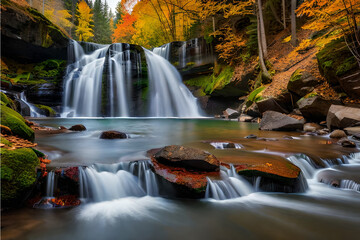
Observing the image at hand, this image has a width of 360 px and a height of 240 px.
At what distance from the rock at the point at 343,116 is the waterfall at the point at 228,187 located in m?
5.62

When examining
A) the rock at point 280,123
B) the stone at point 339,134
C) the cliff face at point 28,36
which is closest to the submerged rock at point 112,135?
the rock at point 280,123

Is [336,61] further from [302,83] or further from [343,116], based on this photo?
[343,116]

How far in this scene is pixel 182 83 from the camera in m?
20.5

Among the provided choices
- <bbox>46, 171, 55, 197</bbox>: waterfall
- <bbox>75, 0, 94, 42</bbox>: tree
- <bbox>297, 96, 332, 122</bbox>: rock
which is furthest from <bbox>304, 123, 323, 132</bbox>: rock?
<bbox>75, 0, 94, 42</bbox>: tree

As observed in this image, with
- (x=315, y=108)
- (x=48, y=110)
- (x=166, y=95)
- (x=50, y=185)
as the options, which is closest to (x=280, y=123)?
(x=315, y=108)

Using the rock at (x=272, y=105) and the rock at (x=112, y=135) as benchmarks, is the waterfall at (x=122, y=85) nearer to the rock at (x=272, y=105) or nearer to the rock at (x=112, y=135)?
the rock at (x=272, y=105)

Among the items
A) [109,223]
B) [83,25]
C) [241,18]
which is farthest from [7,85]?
[83,25]

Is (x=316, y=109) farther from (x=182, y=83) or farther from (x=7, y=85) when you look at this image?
(x=7, y=85)

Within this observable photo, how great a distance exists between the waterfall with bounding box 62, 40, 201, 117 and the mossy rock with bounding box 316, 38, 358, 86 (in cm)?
1142

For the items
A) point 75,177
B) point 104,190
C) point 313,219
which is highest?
point 75,177

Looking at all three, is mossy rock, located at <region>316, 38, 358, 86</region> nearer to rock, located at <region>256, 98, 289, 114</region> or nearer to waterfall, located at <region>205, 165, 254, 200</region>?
rock, located at <region>256, 98, 289, 114</region>

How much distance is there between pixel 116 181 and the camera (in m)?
3.04

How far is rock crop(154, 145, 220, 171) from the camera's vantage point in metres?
Answer: 3.19

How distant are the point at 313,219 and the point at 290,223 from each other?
13.9 inches
